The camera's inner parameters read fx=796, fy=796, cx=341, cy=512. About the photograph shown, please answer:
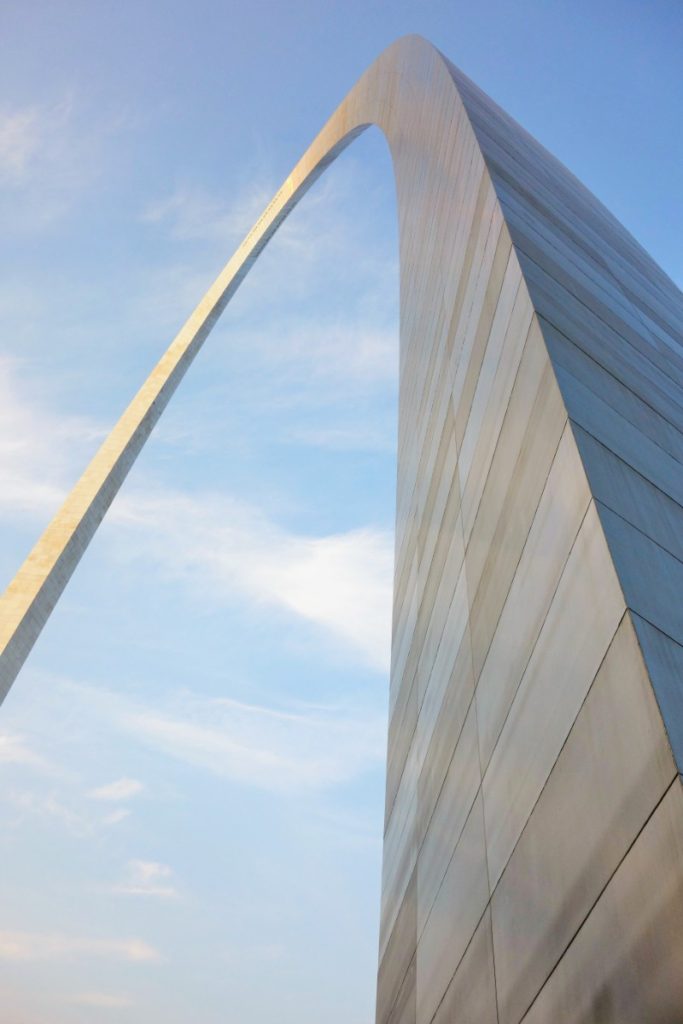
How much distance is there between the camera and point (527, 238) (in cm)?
1068

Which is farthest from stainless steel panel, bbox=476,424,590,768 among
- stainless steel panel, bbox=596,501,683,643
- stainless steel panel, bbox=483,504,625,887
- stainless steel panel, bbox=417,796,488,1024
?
stainless steel panel, bbox=417,796,488,1024

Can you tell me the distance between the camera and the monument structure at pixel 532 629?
16.7 feet

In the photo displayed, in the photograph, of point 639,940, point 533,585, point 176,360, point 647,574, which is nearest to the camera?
point 639,940

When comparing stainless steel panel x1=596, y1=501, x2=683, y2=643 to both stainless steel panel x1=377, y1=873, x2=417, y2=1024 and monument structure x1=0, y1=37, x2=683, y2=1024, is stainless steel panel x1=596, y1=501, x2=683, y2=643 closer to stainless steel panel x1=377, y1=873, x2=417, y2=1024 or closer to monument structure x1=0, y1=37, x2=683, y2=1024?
monument structure x1=0, y1=37, x2=683, y2=1024

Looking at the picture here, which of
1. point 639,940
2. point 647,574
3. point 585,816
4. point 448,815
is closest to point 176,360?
point 448,815

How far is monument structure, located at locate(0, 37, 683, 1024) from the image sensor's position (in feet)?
16.7

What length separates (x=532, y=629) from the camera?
7320mm

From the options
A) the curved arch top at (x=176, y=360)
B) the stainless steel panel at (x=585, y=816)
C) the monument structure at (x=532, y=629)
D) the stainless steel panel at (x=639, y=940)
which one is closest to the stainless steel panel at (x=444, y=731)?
the monument structure at (x=532, y=629)

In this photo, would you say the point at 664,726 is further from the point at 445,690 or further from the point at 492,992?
the point at 445,690

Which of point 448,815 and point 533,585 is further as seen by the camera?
point 448,815

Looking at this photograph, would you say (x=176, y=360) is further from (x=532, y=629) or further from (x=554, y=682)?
(x=554, y=682)

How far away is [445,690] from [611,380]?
5.27 metres

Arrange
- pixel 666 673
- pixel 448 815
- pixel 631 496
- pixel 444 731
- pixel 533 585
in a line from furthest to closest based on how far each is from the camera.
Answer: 1. pixel 444 731
2. pixel 448 815
3. pixel 533 585
4. pixel 631 496
5. pixel 666 673

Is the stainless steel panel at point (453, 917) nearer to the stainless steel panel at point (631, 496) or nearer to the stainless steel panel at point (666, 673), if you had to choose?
the stainless steel panel at point (631, 496)
